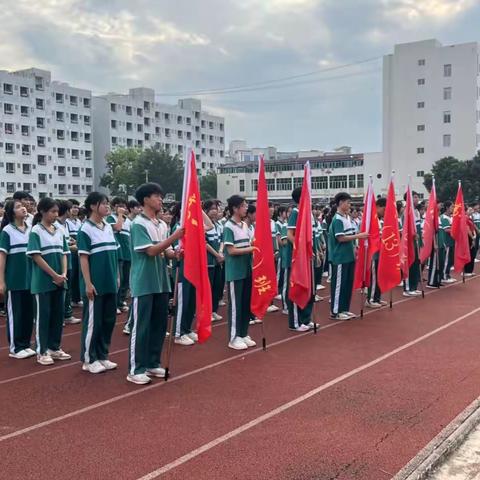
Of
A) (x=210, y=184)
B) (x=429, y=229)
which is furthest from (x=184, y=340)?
(x=210, y=184)

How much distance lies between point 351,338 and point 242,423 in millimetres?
2926

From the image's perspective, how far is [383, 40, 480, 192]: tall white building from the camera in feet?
170

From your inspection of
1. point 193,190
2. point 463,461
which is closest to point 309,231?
point 193,190

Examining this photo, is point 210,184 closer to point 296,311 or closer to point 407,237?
point 407,237

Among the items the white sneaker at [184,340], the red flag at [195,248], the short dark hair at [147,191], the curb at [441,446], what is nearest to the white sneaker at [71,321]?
the white sneaker at [184,340]

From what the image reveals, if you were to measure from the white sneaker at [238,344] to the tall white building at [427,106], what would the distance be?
4809 centimetres

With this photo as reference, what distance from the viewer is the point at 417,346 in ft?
20.1

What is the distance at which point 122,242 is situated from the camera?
8.42 meters

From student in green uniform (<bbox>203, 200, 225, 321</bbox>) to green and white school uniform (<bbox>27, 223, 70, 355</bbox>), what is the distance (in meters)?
2.20

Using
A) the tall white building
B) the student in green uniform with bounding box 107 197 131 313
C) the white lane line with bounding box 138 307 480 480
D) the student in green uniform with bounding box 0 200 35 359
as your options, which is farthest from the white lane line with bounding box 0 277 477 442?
the tall white building

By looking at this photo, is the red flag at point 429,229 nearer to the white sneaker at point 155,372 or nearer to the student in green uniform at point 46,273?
the white sneaker at point 155,372

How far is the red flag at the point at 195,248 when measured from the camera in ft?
15.7

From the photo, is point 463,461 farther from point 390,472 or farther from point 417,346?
point 417,346

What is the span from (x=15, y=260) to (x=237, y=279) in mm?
2331
